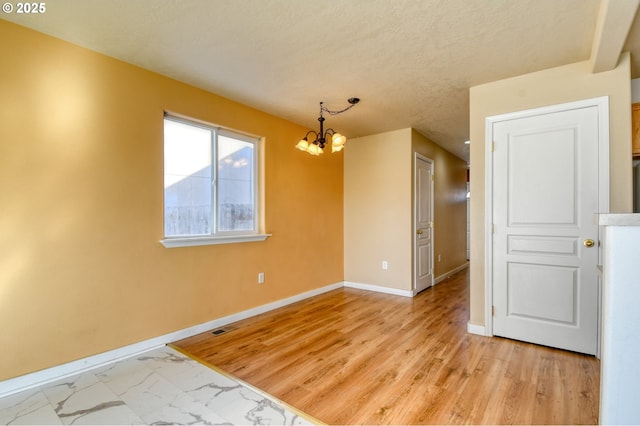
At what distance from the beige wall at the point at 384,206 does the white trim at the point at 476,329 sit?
4.47 ft

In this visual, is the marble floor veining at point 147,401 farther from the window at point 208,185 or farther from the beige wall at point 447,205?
the beige wall at point 447,205

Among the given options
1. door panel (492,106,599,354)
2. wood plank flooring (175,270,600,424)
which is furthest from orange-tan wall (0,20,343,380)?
door panel (492,106,599,354)

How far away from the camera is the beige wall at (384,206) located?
4422mm

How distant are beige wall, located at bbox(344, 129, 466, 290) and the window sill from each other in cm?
180

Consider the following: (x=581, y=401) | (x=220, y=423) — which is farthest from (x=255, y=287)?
(x=581, y=401)

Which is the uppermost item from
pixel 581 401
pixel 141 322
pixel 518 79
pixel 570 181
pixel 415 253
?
pixel 518 79

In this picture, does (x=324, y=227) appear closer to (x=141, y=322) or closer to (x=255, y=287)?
(x=255, y=287)

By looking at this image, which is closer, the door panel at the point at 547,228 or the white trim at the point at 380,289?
the door panel at the point at 547,228

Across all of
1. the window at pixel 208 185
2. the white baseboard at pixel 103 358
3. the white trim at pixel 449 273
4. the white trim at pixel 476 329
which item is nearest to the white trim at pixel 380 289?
the white trim at pixel 449 273

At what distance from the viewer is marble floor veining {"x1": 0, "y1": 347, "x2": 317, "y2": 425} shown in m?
1.73

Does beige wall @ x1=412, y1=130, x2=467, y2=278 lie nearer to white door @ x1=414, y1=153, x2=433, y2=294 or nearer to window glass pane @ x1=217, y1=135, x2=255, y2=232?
white door @ x1=414, y1=153, x2=433, y2=294

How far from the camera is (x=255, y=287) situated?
3.58 meters

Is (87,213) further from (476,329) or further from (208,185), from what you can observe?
(476,329)

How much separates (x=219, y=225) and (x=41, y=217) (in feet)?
4.79
